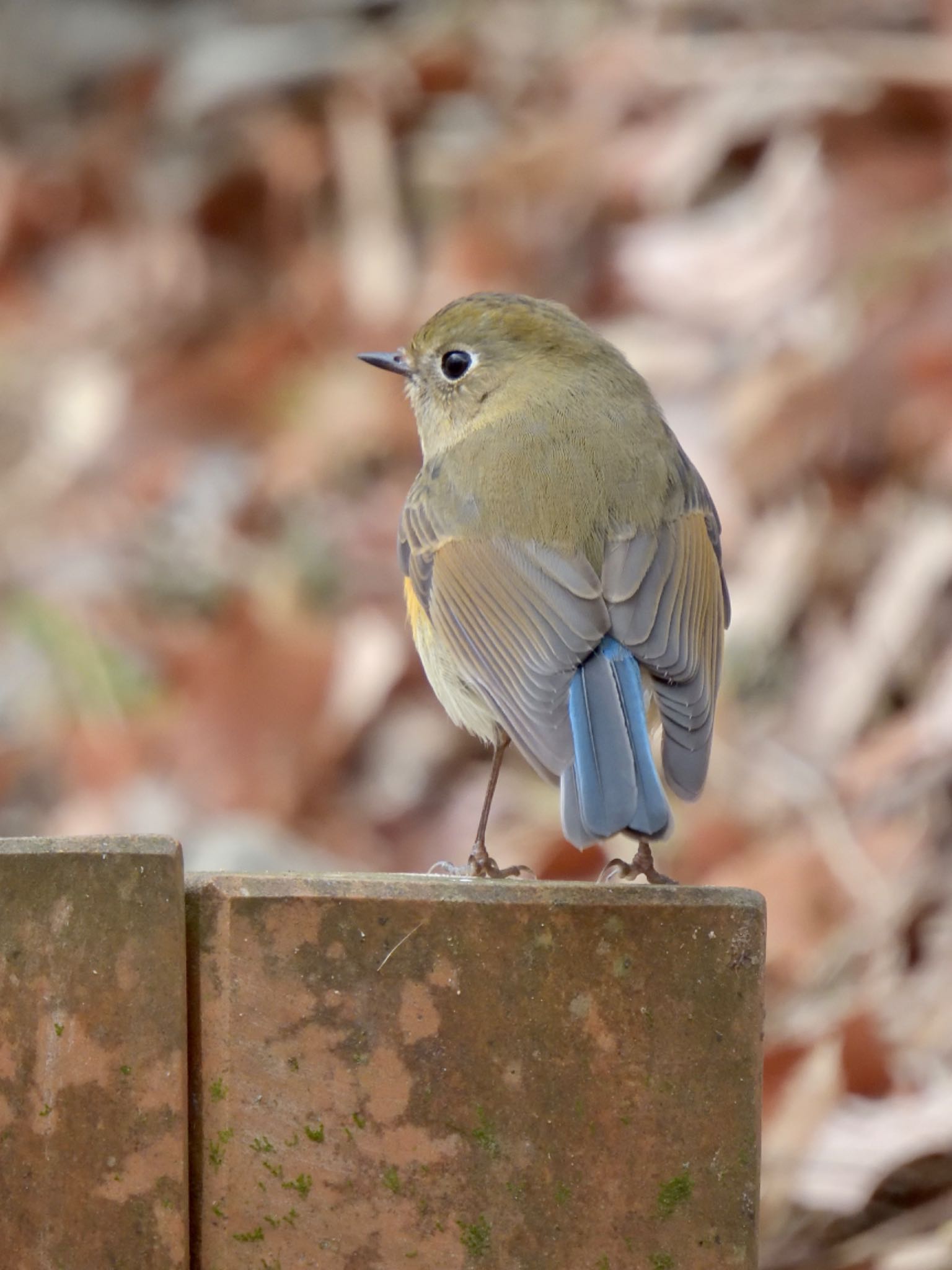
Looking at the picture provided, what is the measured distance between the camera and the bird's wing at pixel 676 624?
2719 mm

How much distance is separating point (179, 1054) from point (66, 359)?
296 inches

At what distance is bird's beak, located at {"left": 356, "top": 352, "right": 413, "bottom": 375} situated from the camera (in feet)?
12.8

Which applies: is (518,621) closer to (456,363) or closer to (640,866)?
(640,866)

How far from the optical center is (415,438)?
755 cm

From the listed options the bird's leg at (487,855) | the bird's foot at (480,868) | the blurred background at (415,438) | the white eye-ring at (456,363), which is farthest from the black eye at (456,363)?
the blurred background at (415,438)

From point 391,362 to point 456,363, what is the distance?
0.19 meters

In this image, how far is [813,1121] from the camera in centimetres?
373

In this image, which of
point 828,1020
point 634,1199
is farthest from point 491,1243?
point 828,1020

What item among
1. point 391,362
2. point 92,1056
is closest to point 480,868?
point 92,1056

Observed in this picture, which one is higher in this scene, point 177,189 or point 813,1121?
point 177,189

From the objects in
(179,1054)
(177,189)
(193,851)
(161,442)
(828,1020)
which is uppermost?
(177,189)

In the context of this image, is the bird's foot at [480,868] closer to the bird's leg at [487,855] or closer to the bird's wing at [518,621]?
the bird's leg at [487,855]

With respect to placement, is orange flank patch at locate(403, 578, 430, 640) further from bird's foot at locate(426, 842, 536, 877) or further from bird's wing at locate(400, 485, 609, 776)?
bird's foot at locate(426, 842, 536, 877)

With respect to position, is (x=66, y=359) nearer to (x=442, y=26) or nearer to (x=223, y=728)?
(x=442, y=26)
